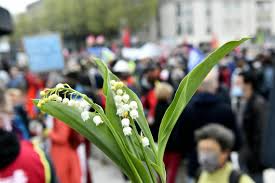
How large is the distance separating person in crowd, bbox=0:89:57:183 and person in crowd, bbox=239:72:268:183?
2361mm

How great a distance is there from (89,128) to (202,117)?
340 centimetres

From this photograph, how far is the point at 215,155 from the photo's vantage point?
3.66 m

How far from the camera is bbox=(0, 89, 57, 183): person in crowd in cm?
276

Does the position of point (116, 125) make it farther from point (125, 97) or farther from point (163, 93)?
point (163, 93)

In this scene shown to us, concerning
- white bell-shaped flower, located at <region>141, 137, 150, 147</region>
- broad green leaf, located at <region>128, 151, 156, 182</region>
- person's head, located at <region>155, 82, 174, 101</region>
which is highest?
white bell-shaped flower, located at <region>141, 137, 150, 147</region>

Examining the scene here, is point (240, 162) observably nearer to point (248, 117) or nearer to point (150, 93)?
point (248, 117)

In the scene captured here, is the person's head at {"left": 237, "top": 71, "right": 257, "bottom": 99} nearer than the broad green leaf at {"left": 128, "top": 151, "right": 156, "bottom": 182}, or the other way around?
the broad green leaf at {"left": 128, "top": 151, "right": 156, "bottom": 182}

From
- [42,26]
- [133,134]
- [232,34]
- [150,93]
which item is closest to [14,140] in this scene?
[133,134]

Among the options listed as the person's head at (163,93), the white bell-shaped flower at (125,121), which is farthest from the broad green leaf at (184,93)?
the person's head at (163,93)

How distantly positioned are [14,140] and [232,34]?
253ft

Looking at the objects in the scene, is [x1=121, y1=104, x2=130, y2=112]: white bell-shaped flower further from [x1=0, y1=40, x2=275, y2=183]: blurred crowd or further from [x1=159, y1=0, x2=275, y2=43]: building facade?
[x1=159, y1=0, x2=275, y2=43]: building facade

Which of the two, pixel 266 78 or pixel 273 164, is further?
pixel 266 78

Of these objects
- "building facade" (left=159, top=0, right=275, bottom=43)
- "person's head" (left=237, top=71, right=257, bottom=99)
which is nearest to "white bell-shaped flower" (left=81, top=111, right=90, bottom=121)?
"person's head" (left=237, top=71, right=257, bottom=99)

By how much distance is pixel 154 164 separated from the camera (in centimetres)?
138
